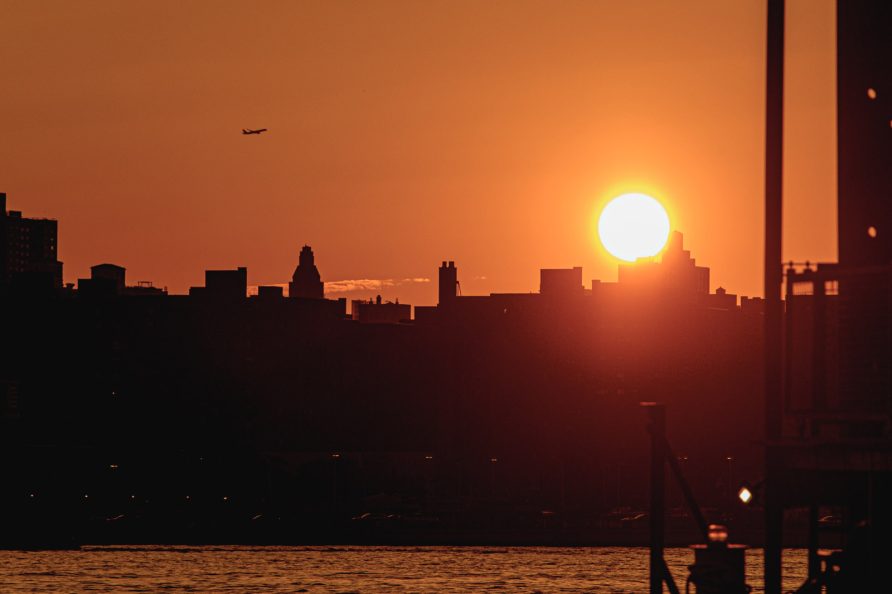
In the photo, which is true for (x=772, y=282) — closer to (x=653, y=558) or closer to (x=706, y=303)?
(x=653, y=558)

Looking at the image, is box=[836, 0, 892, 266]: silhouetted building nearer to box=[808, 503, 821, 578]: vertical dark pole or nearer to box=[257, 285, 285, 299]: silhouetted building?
box=[808, 503, 821, 578]: vertical dark pole

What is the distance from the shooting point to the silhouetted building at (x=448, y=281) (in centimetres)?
16975

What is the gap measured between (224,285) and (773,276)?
12946 cm

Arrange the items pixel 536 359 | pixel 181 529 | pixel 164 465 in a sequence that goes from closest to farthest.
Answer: pixel 181 529 < pixel 164 465 < pixel 536 359

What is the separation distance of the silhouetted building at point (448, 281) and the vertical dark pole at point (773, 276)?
138 meters

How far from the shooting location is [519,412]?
143 m

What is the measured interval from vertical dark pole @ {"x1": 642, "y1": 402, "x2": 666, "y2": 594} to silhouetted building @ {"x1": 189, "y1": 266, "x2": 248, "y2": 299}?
122m

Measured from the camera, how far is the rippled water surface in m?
76.9

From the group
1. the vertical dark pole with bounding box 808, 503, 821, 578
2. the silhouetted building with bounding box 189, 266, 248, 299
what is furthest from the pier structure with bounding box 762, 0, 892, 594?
the silhouetted building with bounding box 189, 266, 248, 299

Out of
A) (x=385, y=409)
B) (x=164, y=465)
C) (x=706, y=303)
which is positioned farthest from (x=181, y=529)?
(x=706, y=303)

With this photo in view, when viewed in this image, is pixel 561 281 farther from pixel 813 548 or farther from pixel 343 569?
pixel 813 548

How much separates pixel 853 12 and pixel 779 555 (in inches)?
305

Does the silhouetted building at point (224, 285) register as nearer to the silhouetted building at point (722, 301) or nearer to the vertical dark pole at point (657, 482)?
the silhouetted building at point (722, 301)

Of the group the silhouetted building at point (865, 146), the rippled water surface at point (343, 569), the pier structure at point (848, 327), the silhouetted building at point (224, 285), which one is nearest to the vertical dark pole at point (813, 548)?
the pier structure at point (848, 327)
